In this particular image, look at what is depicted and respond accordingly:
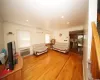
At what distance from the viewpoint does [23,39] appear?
4.11m

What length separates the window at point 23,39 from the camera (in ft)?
12.9

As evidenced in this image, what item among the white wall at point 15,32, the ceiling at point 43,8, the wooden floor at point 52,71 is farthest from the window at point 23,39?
the ceiling at point 43,8

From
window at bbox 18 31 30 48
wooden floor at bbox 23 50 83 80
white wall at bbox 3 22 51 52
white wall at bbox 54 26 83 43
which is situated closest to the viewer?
wooden floor at bbox 23 50 83 80

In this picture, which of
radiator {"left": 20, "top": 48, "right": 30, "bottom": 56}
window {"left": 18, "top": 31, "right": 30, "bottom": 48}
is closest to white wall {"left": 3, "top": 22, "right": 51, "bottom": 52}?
window {"left": 18, "top": 31, "right": 30, "bottom": 48}

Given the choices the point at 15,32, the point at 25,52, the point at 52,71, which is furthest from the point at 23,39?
the point at 52,71

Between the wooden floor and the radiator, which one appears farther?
the radiator

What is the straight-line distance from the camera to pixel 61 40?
6.55 metres

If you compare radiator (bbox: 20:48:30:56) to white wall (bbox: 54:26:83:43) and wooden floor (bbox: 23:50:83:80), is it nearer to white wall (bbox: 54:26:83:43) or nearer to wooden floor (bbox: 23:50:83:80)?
wooden floor (bbox: 23:50:83:80)

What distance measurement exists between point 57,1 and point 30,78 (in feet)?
8.30

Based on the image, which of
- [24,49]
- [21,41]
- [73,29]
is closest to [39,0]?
[21,41]

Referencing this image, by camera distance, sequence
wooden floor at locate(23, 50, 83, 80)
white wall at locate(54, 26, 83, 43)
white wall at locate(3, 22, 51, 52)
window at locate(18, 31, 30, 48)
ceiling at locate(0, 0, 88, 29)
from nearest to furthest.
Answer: ceiling at locate(0, 0, 88, 29)
wooden floor at locate(23, 50, 83, 80)
white wall at locate(3, 22, 51, 52)
window at locate(18, 31, 30, 48)
white wall at locate(54, 26, 83, 43)

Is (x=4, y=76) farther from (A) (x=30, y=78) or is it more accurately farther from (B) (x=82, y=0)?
(B) (x=82, y=0)

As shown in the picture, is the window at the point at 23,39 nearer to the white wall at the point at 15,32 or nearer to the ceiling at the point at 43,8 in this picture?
the white wall at the point at 15,32

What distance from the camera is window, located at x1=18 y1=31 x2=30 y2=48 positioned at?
155 inches
